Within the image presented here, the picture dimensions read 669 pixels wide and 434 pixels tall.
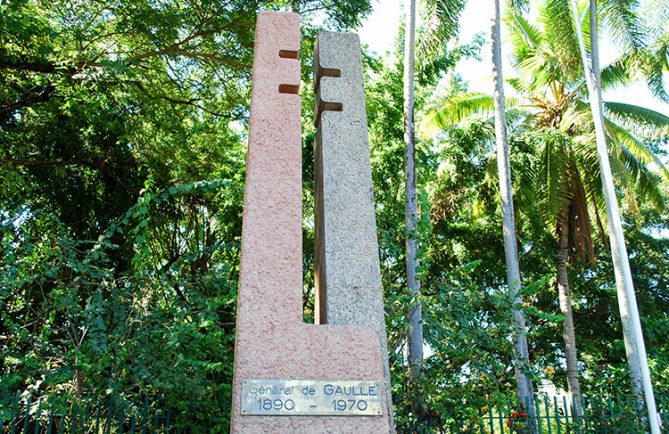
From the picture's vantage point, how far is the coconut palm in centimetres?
1441

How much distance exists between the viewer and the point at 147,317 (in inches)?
205

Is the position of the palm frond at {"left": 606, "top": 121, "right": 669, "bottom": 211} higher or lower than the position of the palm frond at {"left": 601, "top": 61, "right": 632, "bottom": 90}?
lower

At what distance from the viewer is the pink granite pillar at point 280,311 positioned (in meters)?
3.15

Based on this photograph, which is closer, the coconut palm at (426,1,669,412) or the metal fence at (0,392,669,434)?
the metal fence at (0,392,669,434)

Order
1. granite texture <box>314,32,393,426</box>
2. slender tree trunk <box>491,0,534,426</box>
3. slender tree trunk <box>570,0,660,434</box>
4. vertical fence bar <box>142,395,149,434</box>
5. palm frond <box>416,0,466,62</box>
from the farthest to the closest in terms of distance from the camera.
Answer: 1. palm frond <box>416,0,466,62</box>
2. slender tree trunk <box>491,0,534,426</box>
3. slender tree trunk <box>570,0,660,434</box>
4. vertical fence bar <box>142,395,149,434</box>
5. granite texture <box>314,32,393,426</box>

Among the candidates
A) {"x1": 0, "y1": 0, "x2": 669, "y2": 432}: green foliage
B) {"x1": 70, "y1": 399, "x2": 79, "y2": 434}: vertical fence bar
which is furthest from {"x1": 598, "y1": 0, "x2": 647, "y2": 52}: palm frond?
{"x1": 70, "y1": 399, "x2": 79, "y2": 434}: vertical fence bar

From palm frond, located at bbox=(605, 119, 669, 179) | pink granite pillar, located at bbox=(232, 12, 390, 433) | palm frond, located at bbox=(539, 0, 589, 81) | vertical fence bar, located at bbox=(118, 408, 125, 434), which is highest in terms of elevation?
palm frond, located at bbox=(539, 0, 589, 81)

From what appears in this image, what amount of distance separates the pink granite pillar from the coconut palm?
11.8 meters

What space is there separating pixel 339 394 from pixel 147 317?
8.35ft

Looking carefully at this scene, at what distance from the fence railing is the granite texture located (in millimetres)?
2393

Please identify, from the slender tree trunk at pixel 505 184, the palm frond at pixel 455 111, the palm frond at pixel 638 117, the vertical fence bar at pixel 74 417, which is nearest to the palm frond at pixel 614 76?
the palm frond at pixel 638 117

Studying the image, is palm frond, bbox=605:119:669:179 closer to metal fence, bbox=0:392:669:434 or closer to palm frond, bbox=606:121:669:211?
palm frond, bbox=606:121:669:211

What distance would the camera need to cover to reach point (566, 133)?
1570 centimetres

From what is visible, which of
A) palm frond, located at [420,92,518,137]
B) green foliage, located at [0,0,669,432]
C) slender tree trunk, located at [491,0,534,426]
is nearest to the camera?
green foliage, located at [0,0,669,432]
